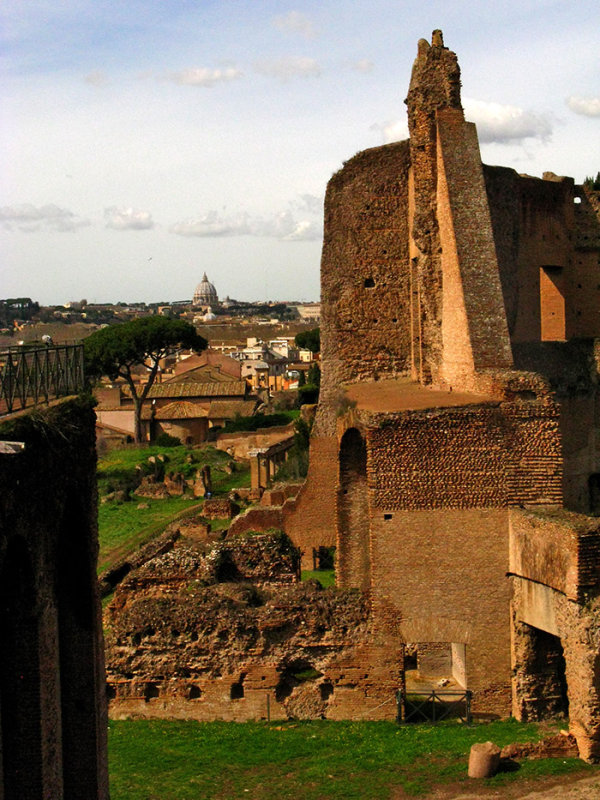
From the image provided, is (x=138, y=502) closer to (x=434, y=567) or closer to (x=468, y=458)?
(x=434, y=567)

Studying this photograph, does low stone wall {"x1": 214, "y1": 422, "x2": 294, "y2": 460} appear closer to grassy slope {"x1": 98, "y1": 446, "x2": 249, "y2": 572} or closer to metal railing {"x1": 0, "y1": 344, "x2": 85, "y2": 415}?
grassy slope {"x1": 98, "y1": 446, "x2": 249, "y2": 572}

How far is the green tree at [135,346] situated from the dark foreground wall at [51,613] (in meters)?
37.0

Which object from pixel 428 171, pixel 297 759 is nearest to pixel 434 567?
pixel 297 759

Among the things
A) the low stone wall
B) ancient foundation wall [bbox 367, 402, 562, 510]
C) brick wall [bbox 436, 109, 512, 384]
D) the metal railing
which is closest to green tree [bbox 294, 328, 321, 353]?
the low stone wall

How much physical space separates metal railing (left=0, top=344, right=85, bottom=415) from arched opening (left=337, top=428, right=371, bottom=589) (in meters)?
7.41

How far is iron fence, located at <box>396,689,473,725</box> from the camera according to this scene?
12102mm

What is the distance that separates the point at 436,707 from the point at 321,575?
23.1 feet

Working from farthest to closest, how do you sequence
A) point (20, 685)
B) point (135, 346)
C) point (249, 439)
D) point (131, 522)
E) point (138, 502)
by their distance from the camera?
point (135, 346)
point (249, 439)
point (138, 502)
point (131, 522)
point (20, 685)

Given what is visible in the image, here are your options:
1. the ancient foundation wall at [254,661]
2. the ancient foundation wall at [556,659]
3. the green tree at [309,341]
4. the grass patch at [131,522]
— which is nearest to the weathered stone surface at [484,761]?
the ancient foundation wall at [556,659]

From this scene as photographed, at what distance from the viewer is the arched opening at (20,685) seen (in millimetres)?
7547

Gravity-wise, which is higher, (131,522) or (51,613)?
(51,613)

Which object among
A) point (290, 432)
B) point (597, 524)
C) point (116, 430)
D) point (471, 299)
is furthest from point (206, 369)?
point (597, 524)

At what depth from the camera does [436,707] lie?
1253 cm

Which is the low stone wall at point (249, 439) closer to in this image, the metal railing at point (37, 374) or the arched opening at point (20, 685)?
the metal railing at point (37, 374)
